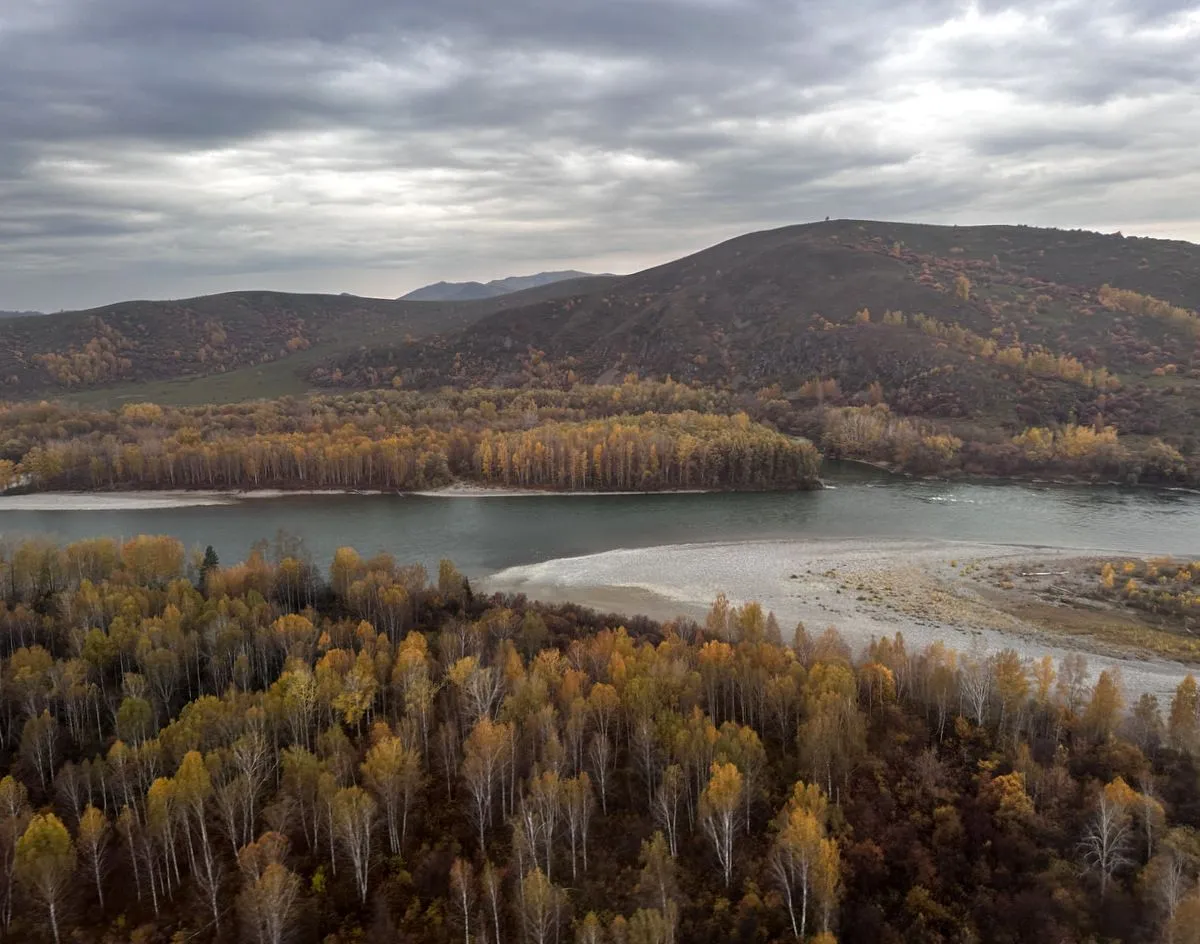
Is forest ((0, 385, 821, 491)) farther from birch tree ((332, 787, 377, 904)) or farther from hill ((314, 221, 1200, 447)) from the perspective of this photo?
birch tree ((332, 787, 377, 904))

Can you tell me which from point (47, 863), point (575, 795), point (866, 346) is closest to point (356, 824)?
point (575, 795)

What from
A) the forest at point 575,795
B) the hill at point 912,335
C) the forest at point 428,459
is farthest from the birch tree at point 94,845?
the hill at point 912,335

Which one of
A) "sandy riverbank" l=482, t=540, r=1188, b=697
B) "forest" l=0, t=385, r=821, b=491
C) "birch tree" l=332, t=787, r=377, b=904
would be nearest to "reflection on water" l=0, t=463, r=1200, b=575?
"forest" l=0, t=385, r=821, b=491

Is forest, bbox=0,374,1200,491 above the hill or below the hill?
below

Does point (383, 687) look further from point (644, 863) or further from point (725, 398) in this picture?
point (725, 398)

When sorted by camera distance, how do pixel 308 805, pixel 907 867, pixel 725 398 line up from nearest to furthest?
pixel 907 867
pixel 308 805
pixel 725 398

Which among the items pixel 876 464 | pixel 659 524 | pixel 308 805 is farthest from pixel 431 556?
pixel 876 464

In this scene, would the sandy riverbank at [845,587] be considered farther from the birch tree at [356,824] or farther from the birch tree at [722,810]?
the birch tree at [356,824]
